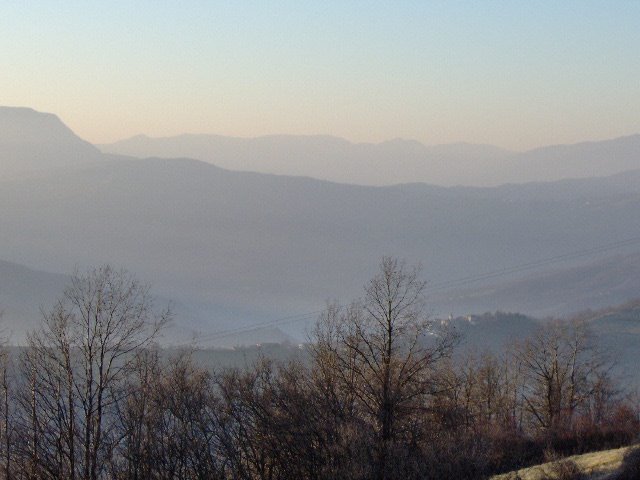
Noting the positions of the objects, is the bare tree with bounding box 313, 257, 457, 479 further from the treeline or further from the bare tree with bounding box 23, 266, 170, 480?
the bare tree with bounding box 23, 266, 170, 480

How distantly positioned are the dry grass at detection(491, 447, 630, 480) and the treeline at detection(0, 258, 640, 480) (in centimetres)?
149

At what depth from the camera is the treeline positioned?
23.8 metres

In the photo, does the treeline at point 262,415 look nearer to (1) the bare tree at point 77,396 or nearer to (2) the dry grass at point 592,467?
(1) the bare tree at point 77,396

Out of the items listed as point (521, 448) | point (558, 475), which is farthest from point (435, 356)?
point (558, 475)

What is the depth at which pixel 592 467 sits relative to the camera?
19672mm

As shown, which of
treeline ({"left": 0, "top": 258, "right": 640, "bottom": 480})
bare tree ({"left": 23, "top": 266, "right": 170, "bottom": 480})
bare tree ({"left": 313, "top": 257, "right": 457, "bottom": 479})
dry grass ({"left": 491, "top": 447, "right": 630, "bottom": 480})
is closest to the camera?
dry grass ({"left": 491, "top": 447, "right": 630, "bottom": 480})

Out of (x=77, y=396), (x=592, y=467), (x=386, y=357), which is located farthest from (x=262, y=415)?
(x=592, y=467)

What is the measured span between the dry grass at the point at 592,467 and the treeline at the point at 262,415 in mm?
1492

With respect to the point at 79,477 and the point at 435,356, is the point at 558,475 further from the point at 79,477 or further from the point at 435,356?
the point at 79,477

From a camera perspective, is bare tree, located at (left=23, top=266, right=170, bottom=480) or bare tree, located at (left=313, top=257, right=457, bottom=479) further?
bare tree, located at (left=313, top=257, right=457, bottom=479)

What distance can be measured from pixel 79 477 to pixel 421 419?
10.7m

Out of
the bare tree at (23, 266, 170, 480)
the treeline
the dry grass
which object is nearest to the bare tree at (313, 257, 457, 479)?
the treeline

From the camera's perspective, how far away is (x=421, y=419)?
1092 inches

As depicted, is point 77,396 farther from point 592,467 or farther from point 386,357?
point 592,467
